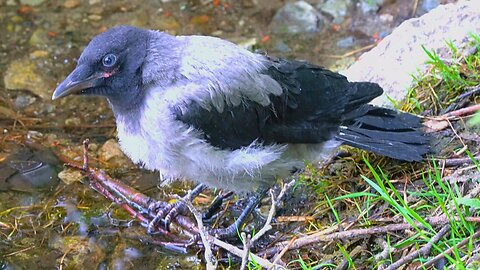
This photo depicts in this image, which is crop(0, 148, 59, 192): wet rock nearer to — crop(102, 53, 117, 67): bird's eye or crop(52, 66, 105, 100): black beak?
crop(52, 66, 105, 100): black beak

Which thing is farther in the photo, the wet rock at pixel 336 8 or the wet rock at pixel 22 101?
the wet rock at pixel 336 8

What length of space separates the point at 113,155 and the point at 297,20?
2582 mm

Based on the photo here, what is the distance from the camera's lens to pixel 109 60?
3.88m

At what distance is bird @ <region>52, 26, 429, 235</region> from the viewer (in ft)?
12.7

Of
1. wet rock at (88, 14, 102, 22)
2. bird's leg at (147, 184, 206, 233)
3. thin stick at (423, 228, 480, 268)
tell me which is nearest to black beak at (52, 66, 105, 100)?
bird's leg at (147, 184, 206, 233)

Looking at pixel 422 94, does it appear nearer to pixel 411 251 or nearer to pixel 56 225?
pixel 411 251

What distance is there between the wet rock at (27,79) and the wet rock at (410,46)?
8.80 feet

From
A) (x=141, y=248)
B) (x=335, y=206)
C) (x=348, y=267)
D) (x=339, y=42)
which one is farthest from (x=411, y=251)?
(x=339, y=42)

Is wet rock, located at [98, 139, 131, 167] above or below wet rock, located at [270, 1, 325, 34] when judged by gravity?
below

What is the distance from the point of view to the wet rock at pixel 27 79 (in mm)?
6148

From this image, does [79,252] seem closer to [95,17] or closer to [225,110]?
[225,110]

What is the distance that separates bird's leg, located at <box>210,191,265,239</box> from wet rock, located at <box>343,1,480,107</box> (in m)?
1.14

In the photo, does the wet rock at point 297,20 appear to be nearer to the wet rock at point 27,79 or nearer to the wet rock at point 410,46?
the wet rock at point 410,46

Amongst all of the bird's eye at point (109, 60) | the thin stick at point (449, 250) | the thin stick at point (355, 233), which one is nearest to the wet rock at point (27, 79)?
Result: the bird's eye at point (109, 60)
